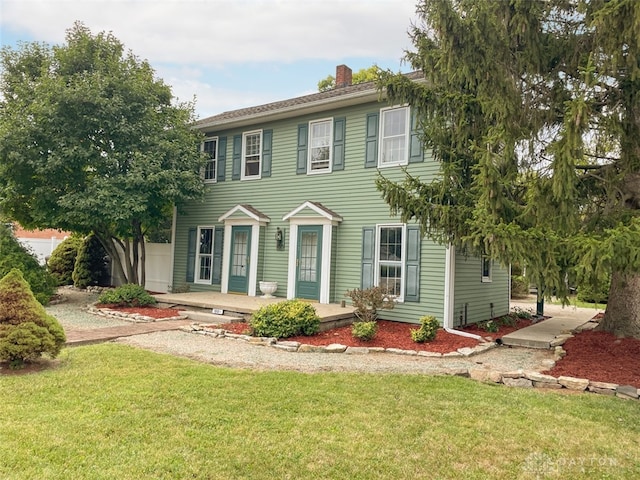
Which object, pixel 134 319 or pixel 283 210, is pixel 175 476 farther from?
pixel 283 210

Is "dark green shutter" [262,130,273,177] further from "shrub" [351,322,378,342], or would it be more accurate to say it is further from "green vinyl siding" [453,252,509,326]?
"shrub" [351,322,378,342]

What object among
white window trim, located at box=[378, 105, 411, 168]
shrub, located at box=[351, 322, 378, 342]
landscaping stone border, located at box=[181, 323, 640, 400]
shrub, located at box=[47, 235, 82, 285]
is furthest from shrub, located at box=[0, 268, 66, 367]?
shrub, located at box=[47, 235, 82, 285]

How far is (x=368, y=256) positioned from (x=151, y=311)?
18.5ft

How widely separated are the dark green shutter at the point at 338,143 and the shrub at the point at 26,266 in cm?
845

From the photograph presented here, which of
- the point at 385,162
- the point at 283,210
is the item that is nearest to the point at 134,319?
the point at 283,210

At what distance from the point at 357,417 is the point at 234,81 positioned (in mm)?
13375

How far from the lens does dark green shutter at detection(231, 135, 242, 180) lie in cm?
1340

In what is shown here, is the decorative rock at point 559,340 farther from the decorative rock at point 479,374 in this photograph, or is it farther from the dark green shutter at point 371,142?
the dark green shutter at point 371,142

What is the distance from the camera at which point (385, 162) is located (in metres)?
10.5

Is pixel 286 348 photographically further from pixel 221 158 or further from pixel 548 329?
pixel 221 158

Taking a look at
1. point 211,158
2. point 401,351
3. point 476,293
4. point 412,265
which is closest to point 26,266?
point 211,158

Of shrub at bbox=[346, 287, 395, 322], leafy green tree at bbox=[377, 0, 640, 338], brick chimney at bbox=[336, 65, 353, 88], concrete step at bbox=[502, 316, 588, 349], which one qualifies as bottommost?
concrete step at bbox=[502, 316, 588, 349]

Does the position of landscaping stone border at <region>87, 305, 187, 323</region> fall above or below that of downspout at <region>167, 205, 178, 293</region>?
below

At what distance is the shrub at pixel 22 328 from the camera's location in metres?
5.40
